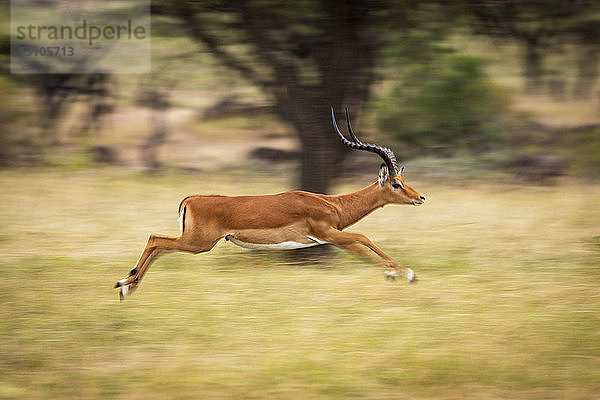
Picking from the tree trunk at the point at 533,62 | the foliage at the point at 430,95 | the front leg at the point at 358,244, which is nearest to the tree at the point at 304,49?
the foliage at the point at 430,95

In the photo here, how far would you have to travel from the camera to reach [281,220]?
7.44 m

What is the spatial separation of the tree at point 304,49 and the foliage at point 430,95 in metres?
0.44

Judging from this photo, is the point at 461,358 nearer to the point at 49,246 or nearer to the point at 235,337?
the point at 235,337

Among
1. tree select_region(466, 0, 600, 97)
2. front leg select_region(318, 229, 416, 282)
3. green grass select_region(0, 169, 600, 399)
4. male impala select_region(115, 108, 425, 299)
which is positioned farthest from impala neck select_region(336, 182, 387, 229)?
tree select_region(466, 0, 600, 97)

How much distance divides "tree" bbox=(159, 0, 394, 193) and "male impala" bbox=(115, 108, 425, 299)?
1682 millimetres

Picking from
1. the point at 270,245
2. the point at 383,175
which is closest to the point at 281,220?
the point at 270,245

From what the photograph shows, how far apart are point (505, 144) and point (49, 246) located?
9056 millimetres

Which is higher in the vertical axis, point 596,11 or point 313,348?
point 596,11

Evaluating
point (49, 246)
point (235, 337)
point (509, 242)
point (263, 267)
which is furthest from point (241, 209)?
point (509, 242)

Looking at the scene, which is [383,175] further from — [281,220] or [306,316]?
[306,316]

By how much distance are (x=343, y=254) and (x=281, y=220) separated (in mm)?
2528

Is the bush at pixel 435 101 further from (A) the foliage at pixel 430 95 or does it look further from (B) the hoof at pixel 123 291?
(B) the hoof at pixel 123 291

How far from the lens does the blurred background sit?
6035mm

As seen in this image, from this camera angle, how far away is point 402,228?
1184 cm
